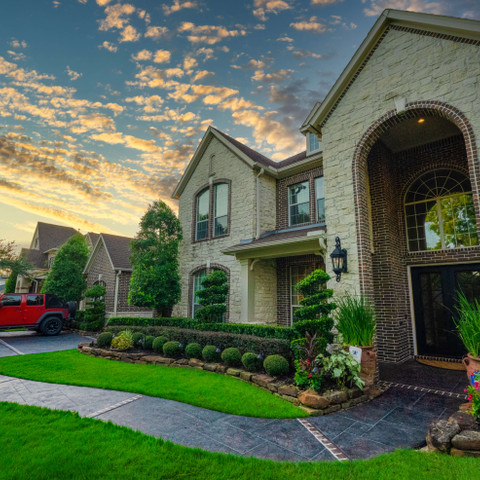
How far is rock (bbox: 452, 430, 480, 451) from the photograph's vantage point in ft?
9.37

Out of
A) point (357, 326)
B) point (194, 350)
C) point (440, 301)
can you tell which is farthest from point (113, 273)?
point (440, 301)

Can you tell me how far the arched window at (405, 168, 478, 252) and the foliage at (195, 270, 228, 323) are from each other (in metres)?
6.02

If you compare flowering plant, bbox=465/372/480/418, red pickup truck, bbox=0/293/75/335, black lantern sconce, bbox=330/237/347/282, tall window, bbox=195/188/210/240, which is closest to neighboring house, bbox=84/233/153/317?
red pickup truck, bbox=0/293/75/335

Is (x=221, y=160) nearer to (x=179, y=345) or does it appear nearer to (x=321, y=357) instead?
(x=179, y=345)

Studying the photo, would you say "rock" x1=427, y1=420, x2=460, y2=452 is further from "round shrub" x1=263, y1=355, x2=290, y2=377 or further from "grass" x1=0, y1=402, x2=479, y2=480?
"round shrub" x1=263, y1=355, x2=290, y2=377

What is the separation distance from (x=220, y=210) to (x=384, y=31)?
8.01 meters

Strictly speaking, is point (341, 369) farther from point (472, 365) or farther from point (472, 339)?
point (472, 339)

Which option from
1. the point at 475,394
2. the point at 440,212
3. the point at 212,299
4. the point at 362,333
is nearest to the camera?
the point at 475,394

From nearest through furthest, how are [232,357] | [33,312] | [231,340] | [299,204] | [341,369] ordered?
[341,369]
[232,357]
[231,340]
[299,204]
[33,312]

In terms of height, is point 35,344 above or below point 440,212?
below

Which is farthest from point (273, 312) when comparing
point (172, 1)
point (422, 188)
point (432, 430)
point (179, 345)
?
point (172, 1)

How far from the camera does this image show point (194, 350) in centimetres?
721

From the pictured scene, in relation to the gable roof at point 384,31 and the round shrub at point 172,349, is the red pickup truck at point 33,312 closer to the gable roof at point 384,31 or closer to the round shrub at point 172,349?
the round shrub at point 172,349

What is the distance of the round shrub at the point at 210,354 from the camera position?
683cm
